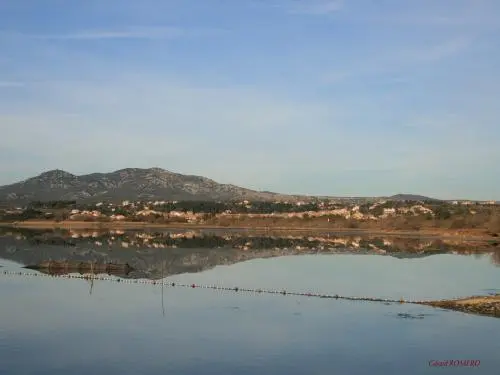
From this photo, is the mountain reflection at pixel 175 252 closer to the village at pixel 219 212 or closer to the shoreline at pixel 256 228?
the shoreline at pixel 256 228

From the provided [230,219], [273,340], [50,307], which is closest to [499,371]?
[273,340]

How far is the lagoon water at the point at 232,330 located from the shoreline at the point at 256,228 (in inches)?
1981

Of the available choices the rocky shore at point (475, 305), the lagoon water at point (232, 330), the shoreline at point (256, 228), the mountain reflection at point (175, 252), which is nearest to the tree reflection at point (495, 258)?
the mountain reflection at point (175, 252)

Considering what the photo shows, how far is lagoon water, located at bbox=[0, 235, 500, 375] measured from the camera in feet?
51.5

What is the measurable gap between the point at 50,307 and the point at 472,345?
46.8ft

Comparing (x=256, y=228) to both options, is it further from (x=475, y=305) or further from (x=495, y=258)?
(x=475, y=305)

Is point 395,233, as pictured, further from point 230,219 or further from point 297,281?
point 297,281

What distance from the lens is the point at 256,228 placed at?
10194 centimetres

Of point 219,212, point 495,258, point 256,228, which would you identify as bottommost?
point 495,258

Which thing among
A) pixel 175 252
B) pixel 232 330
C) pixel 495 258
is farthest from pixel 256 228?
pixel 232 330

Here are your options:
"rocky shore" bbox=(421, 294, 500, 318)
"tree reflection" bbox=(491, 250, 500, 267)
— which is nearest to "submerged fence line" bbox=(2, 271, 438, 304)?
"rocky shore" bbox=(421, 294, 500, 318)

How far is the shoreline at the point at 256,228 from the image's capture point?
263 feet

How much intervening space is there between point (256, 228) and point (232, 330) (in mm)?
82447

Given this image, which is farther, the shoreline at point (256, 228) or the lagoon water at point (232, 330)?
the shoreline at point (256, 228)
